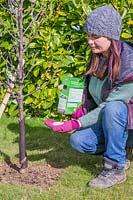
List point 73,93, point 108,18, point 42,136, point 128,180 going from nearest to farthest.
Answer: point 108,18 → point 128,180 → point 73,93 → point 42,136

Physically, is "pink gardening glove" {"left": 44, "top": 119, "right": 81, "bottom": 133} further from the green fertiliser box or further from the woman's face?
the green fertiliser box

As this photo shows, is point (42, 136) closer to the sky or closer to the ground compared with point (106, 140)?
closer to the ground

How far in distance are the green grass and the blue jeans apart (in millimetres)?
236

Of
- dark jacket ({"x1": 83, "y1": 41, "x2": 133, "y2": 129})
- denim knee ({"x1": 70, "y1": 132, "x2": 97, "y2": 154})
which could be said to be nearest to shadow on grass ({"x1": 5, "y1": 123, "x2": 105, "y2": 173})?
denim knee ({"x1": 70, "y1": 132, "x2": 97, "y2": 154})

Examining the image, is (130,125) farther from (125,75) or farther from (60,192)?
(60,192)

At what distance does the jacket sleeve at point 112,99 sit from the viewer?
3.70m

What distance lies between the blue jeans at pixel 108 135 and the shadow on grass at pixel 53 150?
323 mm

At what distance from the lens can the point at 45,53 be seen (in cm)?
546

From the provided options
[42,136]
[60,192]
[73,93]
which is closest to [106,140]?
[60,192]

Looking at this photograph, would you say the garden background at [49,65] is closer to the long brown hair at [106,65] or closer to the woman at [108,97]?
the woman at [108,97]

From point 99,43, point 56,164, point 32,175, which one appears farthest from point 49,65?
point 99,43

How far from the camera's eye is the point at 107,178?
12.7ft

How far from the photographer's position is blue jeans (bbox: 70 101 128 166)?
3719mm

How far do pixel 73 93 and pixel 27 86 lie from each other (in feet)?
4.01
